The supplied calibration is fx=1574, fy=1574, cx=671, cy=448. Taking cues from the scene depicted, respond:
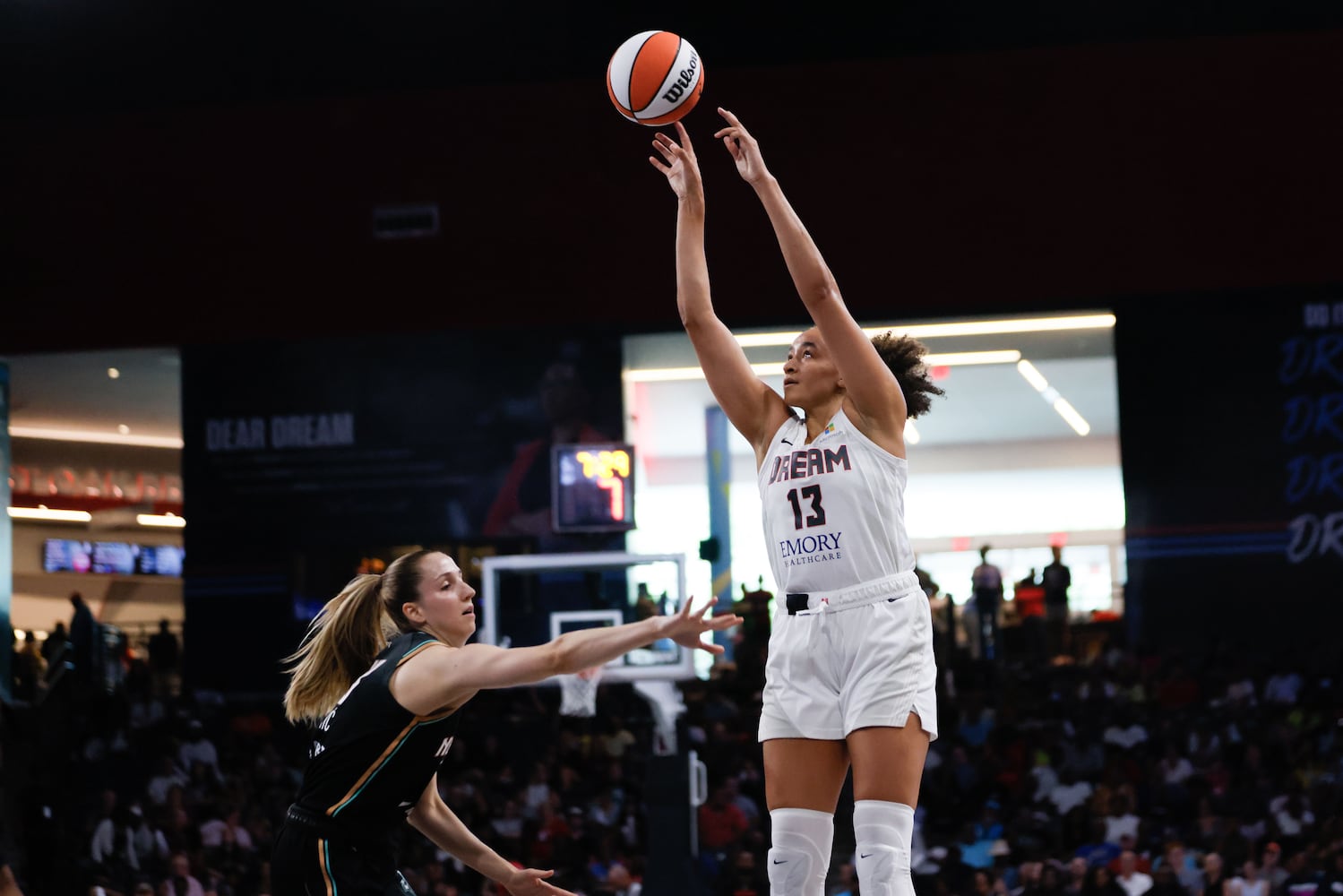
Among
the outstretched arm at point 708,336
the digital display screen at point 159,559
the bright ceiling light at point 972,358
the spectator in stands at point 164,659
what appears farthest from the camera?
the digital display screen at point 159,559

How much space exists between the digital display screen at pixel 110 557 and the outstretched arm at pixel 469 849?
23.7 meters

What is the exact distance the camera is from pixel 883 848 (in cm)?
445

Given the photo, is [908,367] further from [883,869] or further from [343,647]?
[343,647]

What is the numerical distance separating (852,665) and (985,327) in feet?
44.4

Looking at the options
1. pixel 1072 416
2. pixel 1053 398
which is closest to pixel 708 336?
pixel 1053 398

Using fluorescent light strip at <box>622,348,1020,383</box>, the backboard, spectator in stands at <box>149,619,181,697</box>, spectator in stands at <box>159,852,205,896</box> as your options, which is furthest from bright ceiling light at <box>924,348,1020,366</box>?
spectator in stands at <box>159,852,205,896</box>

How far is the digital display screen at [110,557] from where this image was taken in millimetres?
27375

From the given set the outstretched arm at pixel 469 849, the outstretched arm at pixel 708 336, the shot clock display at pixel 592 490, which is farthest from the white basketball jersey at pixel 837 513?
the shot clock display at pixel 592 490

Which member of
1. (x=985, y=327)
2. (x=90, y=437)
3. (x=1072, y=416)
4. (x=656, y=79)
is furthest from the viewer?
(x=90, y=437)

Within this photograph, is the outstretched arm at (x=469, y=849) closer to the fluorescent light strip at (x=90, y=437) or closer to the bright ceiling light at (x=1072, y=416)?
the fluorescent light strip at (x=90, y=437)

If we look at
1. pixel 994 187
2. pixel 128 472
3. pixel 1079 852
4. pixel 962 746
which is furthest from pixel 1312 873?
pixel 128 472

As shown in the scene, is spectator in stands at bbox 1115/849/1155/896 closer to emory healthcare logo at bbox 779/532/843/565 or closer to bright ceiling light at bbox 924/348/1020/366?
bright ceiling light at bbox 924/348/1020/366

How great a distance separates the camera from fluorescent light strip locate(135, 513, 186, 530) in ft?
94.3

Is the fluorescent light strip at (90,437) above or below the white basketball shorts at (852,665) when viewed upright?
above
